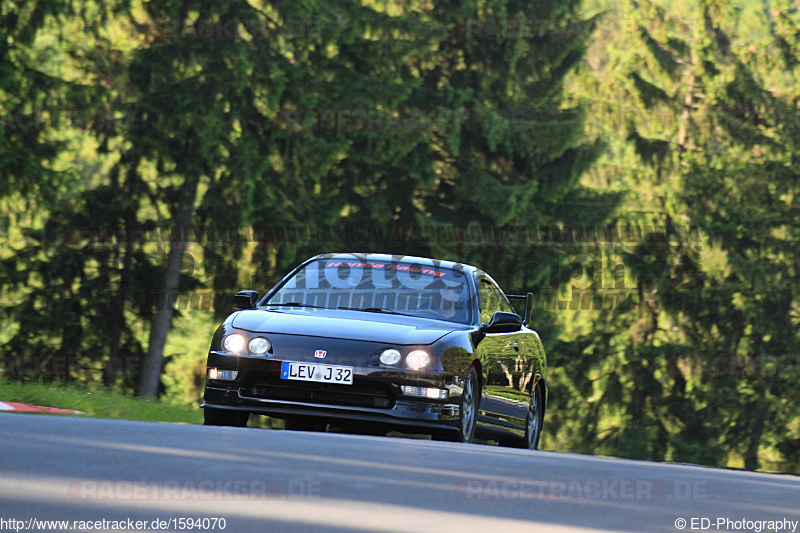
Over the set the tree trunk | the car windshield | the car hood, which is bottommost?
the tree trunk

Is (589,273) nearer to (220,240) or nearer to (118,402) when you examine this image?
(220,240)

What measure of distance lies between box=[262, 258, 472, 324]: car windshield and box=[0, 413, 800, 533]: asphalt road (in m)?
2.88

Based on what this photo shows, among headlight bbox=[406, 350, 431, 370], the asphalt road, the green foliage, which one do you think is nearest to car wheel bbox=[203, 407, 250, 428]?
headlight bbox=[406, 350, 431, 370]

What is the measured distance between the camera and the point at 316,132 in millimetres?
31234

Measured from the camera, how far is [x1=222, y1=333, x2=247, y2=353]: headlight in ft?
33.7

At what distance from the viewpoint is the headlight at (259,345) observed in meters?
10.2

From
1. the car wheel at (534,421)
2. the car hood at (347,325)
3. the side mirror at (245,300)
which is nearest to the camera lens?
the car hood at (347,325)

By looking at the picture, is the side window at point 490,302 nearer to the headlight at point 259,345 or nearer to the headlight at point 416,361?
the headlight at point 416,361

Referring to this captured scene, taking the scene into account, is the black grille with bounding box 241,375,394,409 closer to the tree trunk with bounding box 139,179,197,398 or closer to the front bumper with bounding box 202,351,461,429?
the front bumper with bounding box 202,351,461,429

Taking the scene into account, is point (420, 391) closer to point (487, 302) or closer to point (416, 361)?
point (416, 361)

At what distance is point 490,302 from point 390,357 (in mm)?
2394

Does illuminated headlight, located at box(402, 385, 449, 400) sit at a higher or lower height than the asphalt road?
lower

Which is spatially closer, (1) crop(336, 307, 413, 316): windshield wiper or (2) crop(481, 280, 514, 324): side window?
(1) crop(336, 307, 413, 316): windshield wiper

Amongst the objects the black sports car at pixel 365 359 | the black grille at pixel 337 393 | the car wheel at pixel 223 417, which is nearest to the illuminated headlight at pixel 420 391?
the black sports car at pixel 365 359
